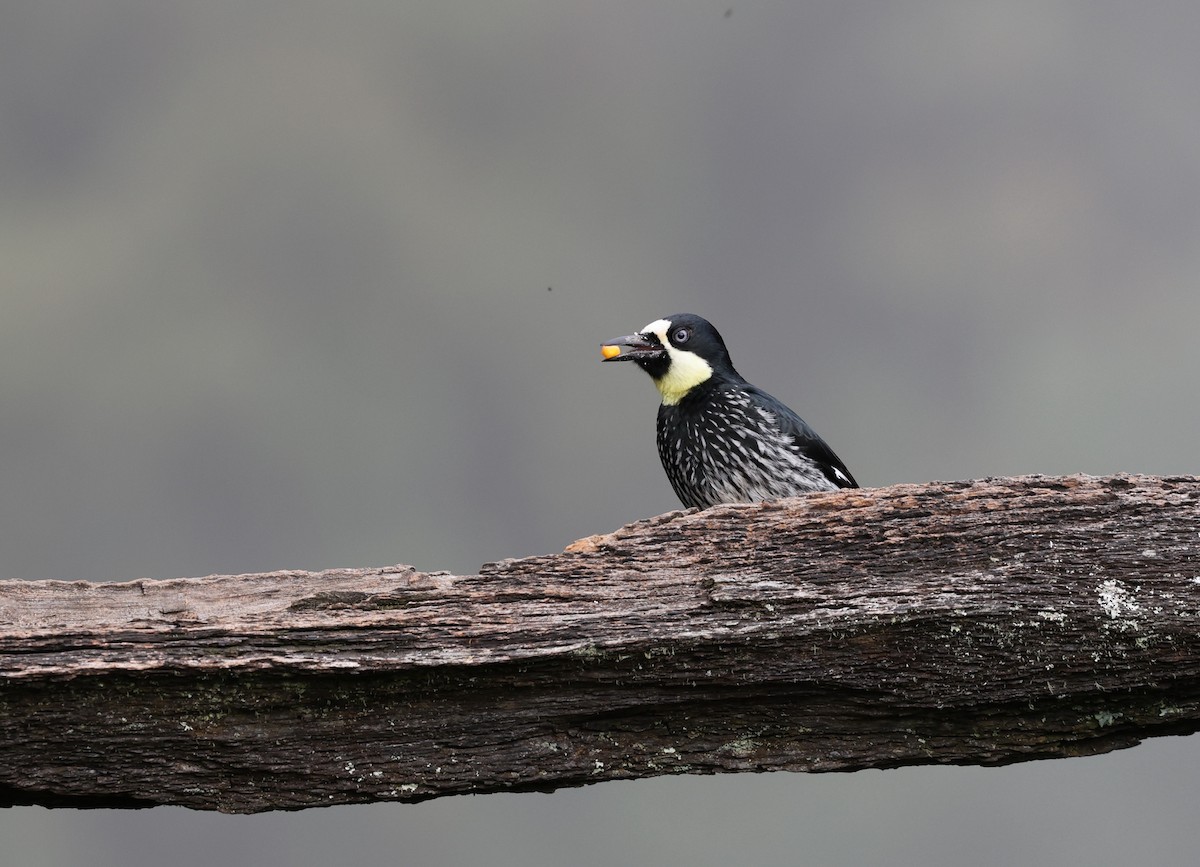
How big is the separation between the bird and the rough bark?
74 cm

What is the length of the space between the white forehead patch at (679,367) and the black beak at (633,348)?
3cm

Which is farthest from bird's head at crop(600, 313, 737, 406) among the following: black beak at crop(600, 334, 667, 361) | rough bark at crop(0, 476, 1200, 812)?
rough bark at crop(0, 476, 1200, 812)

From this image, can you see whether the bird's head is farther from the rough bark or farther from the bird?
the rough bark

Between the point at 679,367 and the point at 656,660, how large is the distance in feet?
5.17

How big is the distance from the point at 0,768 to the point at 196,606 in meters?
0.83

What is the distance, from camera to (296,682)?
14.7 feet

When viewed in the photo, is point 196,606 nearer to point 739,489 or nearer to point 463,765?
point 463,765

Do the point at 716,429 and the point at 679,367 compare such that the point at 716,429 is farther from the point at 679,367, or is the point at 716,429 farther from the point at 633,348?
the point at 633,348

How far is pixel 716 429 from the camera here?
5.45 meters

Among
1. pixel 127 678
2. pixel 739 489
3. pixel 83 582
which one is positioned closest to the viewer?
pixel 127 678

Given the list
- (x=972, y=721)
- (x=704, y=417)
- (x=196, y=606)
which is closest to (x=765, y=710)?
(x=972, y=721)

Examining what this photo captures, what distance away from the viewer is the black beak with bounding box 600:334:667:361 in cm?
556

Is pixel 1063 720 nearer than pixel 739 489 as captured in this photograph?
Yes

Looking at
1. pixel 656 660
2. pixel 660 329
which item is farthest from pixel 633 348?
pixel 656 660
